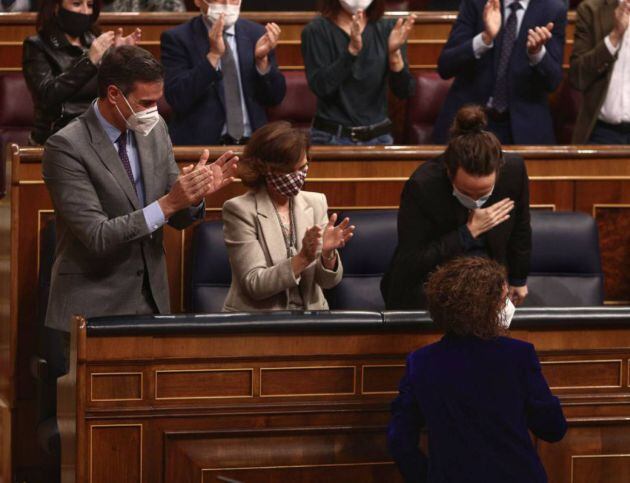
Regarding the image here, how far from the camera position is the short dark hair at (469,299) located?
2.12 meters

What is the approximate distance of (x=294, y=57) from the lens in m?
4.50

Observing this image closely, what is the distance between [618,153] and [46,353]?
162 centimetres

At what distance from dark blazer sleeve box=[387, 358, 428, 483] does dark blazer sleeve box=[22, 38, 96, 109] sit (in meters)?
1.46

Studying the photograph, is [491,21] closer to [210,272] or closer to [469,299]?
[210,272]

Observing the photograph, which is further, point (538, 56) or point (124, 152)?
point (538, 56)

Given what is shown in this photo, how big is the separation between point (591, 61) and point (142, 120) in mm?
1780

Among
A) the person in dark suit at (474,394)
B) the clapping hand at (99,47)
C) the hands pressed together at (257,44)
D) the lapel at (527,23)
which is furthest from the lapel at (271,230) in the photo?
the lapel at (527,23)

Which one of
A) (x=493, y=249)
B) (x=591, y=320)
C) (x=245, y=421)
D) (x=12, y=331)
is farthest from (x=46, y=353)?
(x=591, y=320)

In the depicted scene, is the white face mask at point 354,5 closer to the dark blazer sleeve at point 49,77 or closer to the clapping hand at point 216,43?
the clapping hand at point 216,43

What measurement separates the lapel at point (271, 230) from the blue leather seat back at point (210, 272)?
0.38m

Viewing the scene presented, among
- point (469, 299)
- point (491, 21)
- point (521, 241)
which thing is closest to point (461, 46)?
point (491, 21)

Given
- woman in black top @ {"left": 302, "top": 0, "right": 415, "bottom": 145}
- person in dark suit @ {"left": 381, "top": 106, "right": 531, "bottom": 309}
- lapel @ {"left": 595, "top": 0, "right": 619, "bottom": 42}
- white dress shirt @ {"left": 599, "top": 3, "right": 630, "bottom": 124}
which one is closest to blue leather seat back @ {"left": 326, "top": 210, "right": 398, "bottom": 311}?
person in dark suit @ {"left": 381, "top": 106, "right": 531, "bottom": 309}

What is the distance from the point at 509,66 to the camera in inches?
150

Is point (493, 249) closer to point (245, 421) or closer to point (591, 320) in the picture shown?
point (591, 320)
